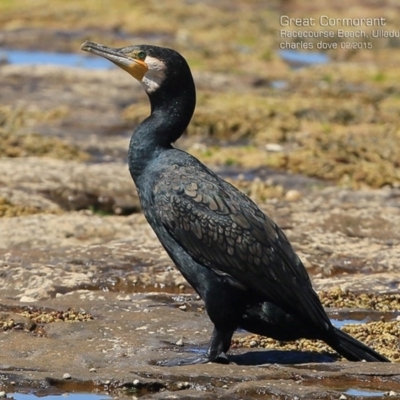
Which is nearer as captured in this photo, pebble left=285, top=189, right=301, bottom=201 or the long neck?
the long neck

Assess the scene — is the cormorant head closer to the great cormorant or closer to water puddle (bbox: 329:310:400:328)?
the great cormorant

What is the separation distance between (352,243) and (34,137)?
561cm

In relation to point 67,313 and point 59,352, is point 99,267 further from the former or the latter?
point 59,352

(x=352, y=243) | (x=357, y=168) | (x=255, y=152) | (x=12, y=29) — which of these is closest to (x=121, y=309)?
(x=352, y=243)

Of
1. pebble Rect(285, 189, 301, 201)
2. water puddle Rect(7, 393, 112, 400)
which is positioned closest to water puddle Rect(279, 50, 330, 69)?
pebble Rect(285, 189, 301, 201)

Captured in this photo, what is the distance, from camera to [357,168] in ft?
44.0

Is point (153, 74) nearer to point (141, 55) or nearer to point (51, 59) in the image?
point (141, 55)


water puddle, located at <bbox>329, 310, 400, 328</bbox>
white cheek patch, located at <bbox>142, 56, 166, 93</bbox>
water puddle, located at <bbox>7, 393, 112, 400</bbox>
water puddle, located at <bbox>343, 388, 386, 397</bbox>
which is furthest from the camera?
water puddle, located at <bbox>329, 310, 400, 328</bbox>

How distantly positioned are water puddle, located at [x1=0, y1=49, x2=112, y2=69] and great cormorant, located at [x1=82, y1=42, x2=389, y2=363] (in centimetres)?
1628

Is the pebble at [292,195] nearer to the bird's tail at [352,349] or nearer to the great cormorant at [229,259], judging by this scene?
the great cormorant at [229,259]

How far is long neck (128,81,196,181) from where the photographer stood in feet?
22.5

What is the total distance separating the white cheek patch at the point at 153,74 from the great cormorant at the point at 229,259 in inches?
19.4

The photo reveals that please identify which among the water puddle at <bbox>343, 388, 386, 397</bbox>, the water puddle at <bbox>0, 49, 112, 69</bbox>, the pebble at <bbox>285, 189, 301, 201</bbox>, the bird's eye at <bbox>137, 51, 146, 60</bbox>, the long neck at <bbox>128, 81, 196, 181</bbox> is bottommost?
the pebble at <bbox>285, 189, 301, 201</bbox>

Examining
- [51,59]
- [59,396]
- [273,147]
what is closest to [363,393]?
[59,396]
